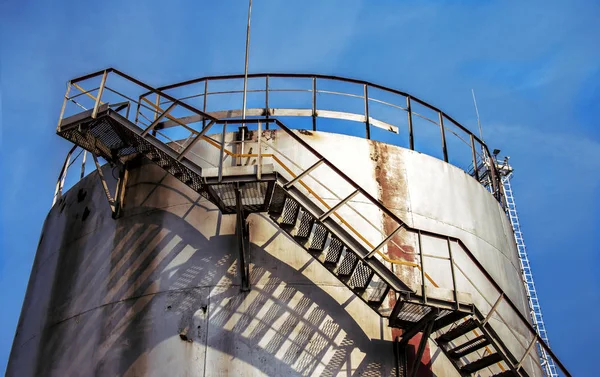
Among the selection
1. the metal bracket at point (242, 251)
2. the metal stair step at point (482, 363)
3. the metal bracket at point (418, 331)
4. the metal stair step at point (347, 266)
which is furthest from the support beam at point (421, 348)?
the metal bracket at point (242, 251)

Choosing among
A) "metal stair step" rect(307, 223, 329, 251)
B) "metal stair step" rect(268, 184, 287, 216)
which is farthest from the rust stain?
"metal stair step" rect(268, 184, 287, 216)

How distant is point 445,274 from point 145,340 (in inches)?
217

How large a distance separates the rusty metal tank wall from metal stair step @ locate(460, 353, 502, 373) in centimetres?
36

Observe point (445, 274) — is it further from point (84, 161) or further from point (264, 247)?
point (84, 161)

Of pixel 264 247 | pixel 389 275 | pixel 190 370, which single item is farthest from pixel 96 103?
pixel 389 275

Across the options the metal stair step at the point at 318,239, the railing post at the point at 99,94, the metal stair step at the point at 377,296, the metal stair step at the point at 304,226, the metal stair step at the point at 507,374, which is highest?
the railing post at the point at 99,94

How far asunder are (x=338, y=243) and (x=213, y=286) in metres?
2.35

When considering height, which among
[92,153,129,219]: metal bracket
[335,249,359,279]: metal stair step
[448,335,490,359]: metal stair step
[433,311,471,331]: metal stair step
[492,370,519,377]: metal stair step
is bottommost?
[492,370,519,377]: metal stair step

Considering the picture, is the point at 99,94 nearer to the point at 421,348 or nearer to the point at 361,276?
the point at 361,276

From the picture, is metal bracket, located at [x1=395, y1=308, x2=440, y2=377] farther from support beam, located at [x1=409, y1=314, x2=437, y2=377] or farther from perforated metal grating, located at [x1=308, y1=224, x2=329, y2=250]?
perforated metal grating, located at [x1=308, y1=224, x2=329, y2=250]

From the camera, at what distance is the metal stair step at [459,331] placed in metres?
11.0

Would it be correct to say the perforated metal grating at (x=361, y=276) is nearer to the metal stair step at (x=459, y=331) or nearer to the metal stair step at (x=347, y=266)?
the metal stair step at (x=347, y=266)

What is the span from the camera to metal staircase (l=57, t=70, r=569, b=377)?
1070 centimetres

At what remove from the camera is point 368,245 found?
1190 centimetres
